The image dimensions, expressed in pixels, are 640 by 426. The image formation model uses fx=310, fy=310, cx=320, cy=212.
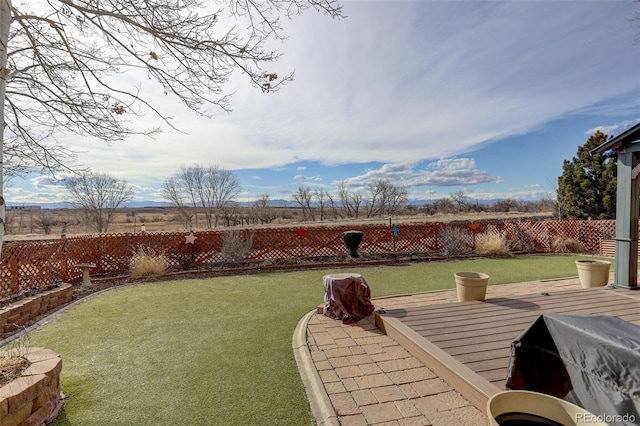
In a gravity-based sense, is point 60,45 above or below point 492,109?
below

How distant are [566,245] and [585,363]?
1084 centimetres

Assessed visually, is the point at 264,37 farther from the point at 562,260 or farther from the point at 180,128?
the point at 562,260

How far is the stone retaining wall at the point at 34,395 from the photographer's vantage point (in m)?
1.74

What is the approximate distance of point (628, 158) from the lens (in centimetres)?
429

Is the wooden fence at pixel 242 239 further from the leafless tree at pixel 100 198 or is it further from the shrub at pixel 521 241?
the leafless tree at pixel 100 198

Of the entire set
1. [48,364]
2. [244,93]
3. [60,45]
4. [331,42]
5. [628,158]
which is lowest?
[48,364]

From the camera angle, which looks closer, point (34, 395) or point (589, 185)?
point (34, 395)

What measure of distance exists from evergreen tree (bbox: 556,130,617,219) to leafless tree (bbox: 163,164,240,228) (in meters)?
22.0

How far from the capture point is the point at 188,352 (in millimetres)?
3080

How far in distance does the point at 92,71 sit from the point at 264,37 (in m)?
1.67

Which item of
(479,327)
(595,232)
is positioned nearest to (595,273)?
(479,327)

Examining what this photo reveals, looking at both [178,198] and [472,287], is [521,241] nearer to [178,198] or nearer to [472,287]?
[472,287]

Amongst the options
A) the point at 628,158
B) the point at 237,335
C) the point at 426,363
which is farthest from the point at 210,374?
the point at 628,158

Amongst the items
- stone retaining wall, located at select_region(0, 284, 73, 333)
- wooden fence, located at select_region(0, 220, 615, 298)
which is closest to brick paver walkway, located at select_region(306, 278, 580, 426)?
stone retaining wall, located at select_region(0, 284, 73, 333)
